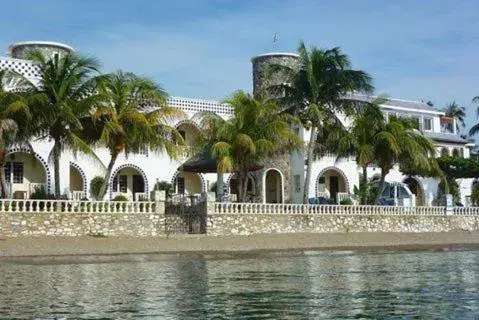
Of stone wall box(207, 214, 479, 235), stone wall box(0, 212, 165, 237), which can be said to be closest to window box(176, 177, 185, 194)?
stone wall box(207, 214, 479, 235)

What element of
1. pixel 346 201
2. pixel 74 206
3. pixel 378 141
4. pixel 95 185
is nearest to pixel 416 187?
pixel 346 201

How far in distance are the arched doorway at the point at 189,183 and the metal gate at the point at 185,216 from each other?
1100 centimetres

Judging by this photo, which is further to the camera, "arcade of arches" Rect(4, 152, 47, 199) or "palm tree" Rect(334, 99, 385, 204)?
"arcade of arches" Rect(4, 152, 47, 199)

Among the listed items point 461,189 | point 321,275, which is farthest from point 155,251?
point 461,189

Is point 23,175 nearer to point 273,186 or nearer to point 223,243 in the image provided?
point 223,243

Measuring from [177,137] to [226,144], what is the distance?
238cm

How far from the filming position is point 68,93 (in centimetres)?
2873

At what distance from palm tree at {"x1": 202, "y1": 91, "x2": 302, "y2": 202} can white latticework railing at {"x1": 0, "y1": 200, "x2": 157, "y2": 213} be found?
15.1 ft

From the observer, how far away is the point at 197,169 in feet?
115

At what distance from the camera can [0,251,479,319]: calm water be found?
1075 centimetres

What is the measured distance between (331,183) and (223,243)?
21.2 metres

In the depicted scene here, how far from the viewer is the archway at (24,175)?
121 ft

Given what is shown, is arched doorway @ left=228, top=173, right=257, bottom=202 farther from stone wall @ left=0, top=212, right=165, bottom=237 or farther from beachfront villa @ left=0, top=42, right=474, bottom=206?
stone wall @ left=0, top=212, right=165, bottom=237

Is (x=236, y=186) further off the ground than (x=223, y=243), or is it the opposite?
(x=236, y=186)
